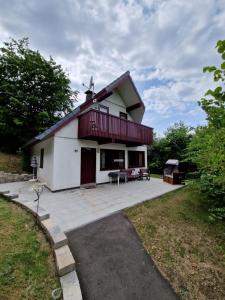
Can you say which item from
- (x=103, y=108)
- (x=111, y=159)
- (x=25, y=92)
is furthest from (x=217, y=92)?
(x=25, y=92)

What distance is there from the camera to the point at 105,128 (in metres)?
8.25

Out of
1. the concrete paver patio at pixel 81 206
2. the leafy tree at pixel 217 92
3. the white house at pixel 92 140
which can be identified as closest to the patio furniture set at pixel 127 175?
the white house at pixel 92 140

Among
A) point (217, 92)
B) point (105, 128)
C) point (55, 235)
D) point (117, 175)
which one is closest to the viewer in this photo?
point (217, 92)

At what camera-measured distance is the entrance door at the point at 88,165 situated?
Answer: 28.5ft

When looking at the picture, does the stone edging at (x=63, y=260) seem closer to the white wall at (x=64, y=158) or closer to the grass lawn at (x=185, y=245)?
the grass lawn at (x=185, y=245)

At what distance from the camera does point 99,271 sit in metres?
2.70

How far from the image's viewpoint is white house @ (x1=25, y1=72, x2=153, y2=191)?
7695 mm

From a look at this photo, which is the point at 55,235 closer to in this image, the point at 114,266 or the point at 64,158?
the point at 114,266

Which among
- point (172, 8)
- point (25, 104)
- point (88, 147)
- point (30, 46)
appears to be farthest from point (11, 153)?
point (172, 8)

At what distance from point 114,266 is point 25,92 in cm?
1568

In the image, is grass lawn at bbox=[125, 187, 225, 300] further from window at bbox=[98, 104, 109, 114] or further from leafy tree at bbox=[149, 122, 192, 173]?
leafy tree at bbox=[149, 122, 192, 173]

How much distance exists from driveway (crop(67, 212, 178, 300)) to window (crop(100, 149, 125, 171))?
19.2 ft

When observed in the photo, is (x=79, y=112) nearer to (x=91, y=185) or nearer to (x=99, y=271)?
(x=91, y=185)

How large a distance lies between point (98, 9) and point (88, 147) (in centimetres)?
637
